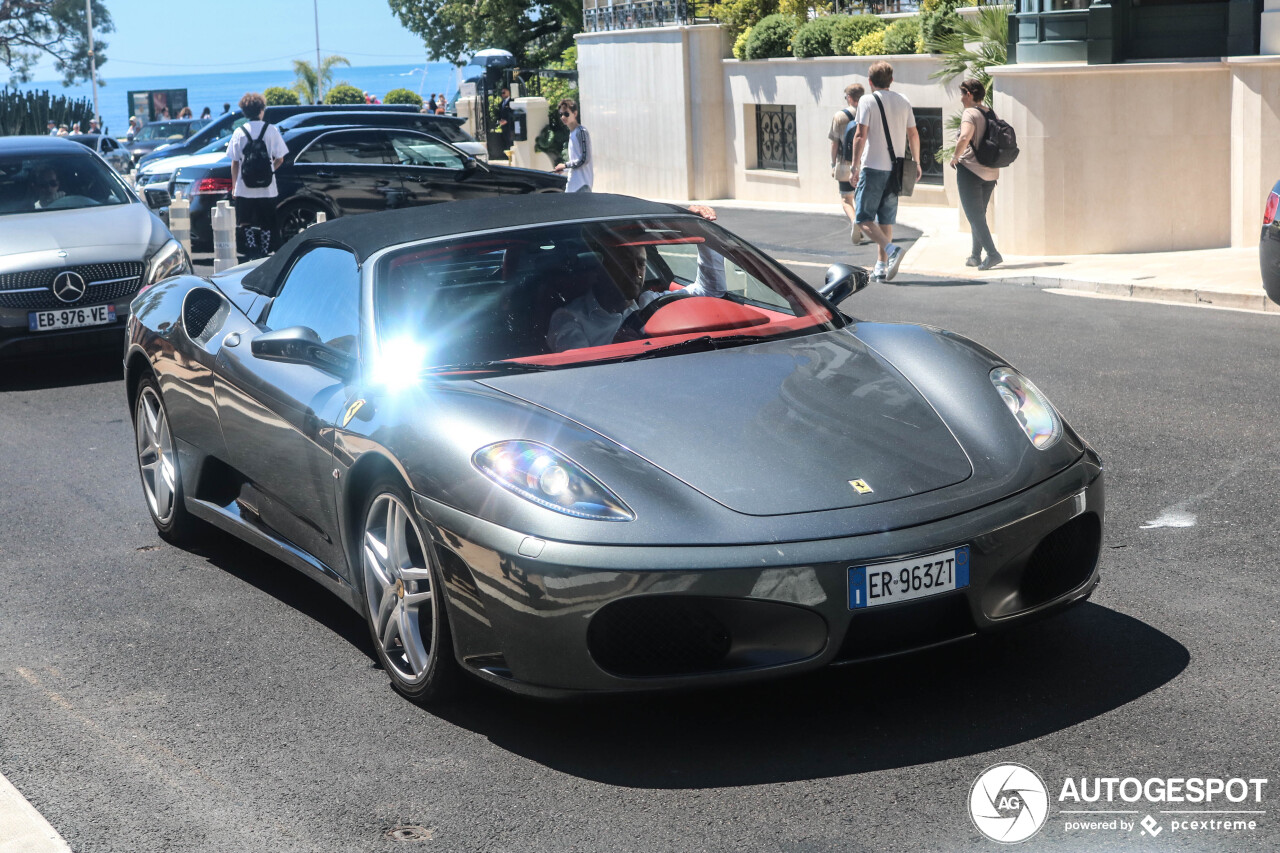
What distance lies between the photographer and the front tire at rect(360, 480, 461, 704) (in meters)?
4.38

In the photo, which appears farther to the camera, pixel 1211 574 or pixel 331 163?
pixel 331 163

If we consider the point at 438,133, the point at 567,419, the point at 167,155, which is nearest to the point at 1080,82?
the point at 438,133

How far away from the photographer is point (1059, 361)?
9.87 m

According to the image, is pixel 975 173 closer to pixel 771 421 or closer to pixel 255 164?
pixel 255 164

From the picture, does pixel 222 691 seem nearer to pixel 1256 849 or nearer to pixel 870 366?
pixel 870 366

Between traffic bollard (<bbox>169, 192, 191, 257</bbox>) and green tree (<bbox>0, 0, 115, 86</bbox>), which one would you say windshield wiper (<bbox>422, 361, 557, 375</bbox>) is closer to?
traffic bollard (<bbox>169, 192, 191, 257</bbox>)

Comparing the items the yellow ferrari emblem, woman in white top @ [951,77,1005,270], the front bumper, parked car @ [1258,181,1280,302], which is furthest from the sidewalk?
the yellow ferrari emblem

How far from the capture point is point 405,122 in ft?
62.4

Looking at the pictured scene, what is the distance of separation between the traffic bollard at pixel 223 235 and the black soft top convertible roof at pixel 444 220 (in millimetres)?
9183

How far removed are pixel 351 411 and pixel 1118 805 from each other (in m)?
2.49

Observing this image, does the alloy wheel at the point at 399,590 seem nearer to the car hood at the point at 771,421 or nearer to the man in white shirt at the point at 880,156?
the car hood at the point at 771,421

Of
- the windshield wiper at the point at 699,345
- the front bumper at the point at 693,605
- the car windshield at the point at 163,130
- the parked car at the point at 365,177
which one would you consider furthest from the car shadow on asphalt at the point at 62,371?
the car windshield at the point at 163,130

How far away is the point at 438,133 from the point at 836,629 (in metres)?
16.4

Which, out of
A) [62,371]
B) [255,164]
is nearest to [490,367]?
[62,371]
